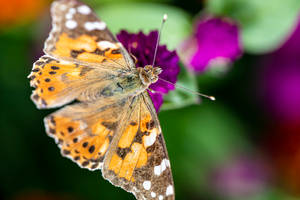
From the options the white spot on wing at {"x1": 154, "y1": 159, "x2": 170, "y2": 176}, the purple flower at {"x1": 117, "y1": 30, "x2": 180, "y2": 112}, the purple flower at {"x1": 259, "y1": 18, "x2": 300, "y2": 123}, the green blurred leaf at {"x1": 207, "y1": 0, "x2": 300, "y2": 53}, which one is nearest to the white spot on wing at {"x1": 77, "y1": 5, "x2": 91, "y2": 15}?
the purple flower at {"x1": 117, "y1": 30, "x2": 180, "y2": 112}

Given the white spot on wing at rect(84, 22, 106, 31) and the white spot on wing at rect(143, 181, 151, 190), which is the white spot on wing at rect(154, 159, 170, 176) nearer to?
the white spot on wing at rect(143, 181, 151, 190)

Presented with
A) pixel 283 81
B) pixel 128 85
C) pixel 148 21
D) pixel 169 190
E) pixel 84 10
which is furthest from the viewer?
pixel 283 81

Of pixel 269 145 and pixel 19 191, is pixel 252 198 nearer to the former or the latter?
Result: pixel 269 145

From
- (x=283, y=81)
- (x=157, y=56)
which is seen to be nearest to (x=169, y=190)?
(x=157, y=56)

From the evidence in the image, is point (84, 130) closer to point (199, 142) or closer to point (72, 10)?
point (72, 10)

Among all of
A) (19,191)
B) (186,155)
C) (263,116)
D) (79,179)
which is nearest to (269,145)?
(263,116)
